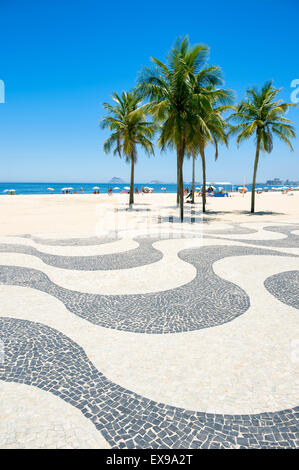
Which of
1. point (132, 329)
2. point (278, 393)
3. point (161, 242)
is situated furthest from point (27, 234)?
point (278, 393)

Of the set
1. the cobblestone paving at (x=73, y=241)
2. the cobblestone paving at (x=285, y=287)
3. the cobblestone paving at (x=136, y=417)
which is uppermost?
the cobblestone paving at (x=73, y=241)

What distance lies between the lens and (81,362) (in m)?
3.38

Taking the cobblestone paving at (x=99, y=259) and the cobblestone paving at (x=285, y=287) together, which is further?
the cobblestone paving at (x=99, y=259)

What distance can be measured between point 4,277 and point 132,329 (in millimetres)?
3860

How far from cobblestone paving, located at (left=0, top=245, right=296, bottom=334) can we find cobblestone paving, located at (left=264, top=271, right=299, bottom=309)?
2.29 feet

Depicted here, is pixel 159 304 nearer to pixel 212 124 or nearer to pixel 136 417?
pixel 136 417

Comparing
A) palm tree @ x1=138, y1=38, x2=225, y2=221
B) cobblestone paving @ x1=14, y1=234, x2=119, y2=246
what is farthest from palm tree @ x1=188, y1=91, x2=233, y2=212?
cobblestone paving @ x1=14, y1=234, x2=119, y2=246

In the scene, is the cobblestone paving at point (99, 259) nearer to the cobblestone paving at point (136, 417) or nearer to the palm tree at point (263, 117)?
the cobblestone paving at point (136, 417)

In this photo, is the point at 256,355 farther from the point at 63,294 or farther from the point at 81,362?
the point at 63,294

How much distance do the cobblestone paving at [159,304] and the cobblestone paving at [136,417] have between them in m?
1.17

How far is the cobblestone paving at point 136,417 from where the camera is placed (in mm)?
2367

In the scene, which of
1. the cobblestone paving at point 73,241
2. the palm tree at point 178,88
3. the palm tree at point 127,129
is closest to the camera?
the cobblestone paving at point 73,241

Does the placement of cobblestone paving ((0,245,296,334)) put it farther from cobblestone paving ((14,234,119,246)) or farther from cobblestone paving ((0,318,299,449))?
cobblestone paving ((14,234,119,246))

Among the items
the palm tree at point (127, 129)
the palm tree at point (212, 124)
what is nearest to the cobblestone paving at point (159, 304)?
the palm tree at point (212, 124)
